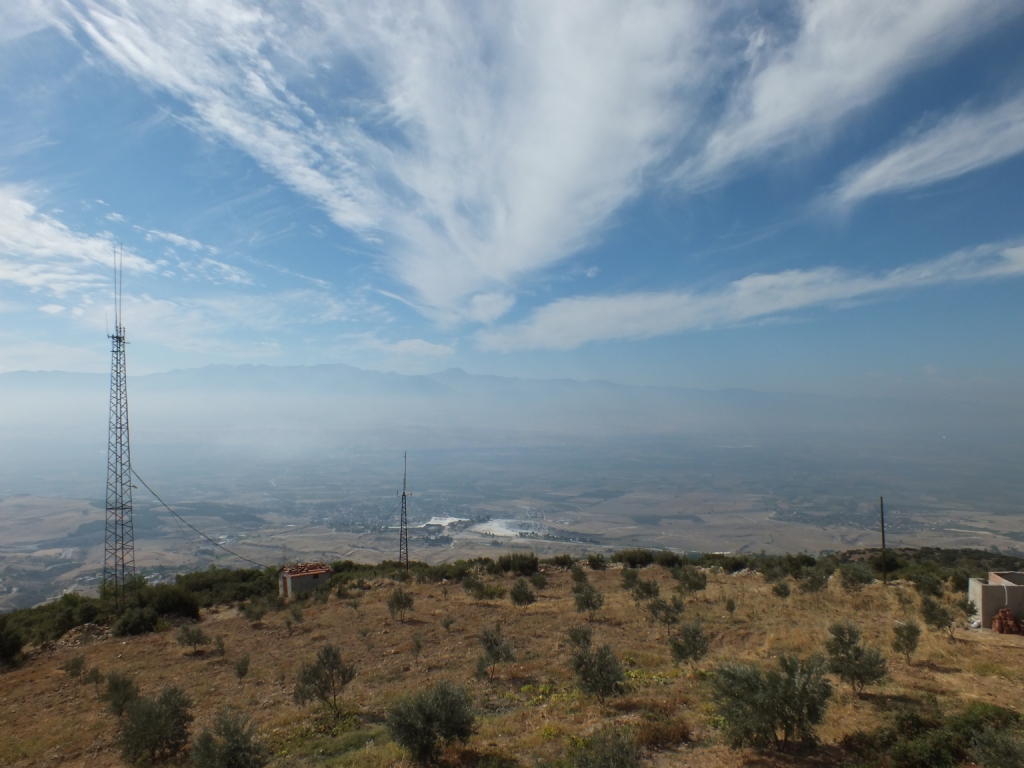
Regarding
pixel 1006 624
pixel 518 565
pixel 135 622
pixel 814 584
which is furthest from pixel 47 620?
pixel 1006 624

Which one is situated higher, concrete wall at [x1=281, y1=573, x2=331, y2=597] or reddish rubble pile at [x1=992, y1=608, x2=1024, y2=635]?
reddish rubble pile at [x1=992, y1=608, x2=1024, y2=635]

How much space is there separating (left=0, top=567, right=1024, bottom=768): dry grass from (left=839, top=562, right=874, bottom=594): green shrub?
526 millimetres

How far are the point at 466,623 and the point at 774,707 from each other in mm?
9781

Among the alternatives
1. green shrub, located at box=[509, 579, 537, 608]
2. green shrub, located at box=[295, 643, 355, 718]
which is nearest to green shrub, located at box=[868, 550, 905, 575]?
green shrub, located at box=[509, 579, 537, 608]

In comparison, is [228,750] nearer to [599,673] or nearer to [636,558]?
[599,673]

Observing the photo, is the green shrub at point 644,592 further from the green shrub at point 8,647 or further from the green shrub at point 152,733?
the green shrub at point 8,647

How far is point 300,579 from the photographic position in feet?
67.1

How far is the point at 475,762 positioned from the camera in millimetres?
6094

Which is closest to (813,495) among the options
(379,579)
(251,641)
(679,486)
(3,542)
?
(679,486)

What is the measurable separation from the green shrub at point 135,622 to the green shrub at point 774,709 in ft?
57.8

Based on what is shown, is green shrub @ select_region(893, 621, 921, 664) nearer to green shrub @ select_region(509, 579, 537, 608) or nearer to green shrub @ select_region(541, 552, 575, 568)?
green shrub @ select_region(509, 579, 537, 608)

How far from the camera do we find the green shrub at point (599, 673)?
7688mm

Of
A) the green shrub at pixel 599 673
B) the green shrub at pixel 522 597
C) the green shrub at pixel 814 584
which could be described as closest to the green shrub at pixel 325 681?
the green shrub at pixel 599 673

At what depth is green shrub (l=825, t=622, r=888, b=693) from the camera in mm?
7344
